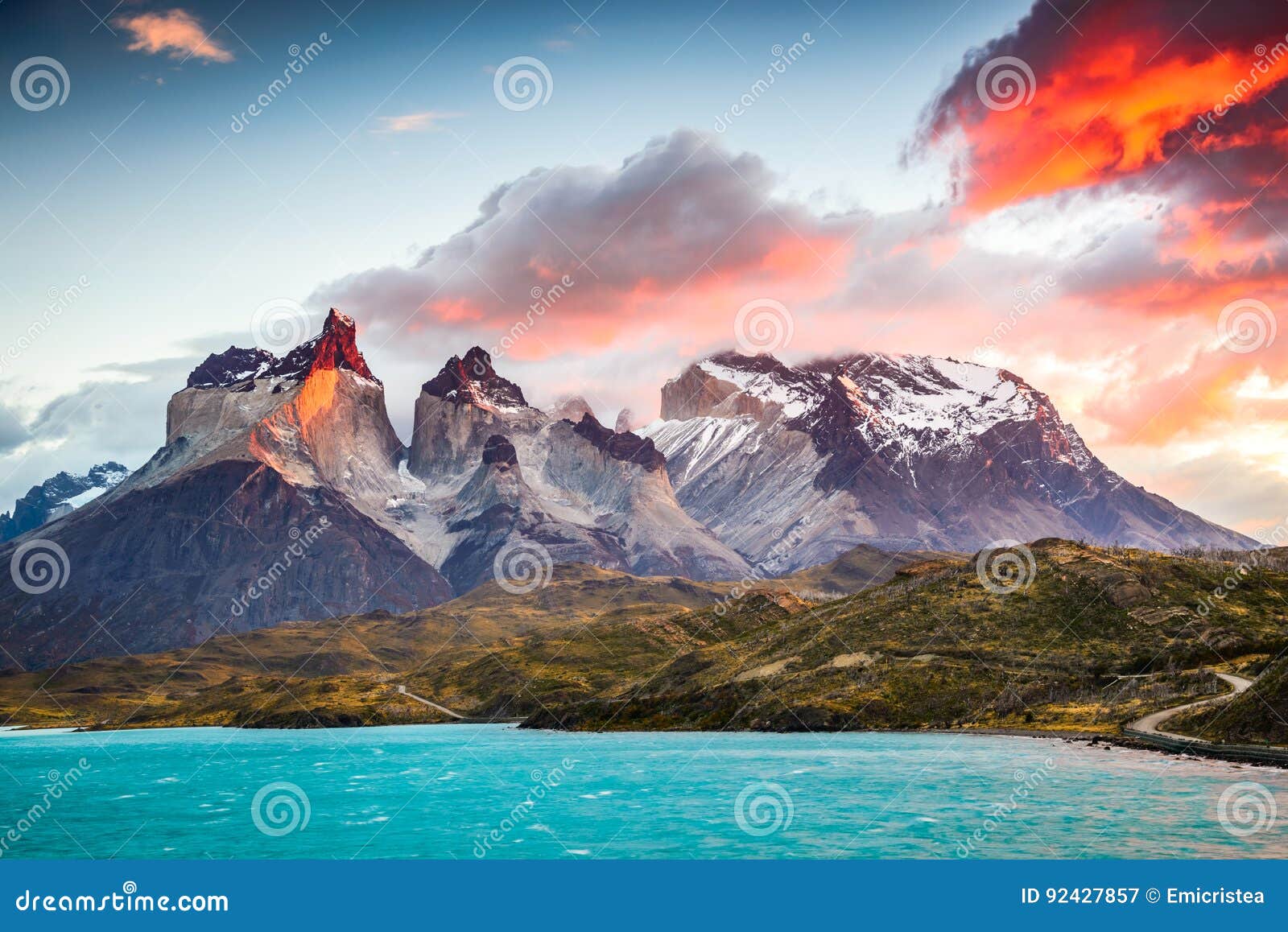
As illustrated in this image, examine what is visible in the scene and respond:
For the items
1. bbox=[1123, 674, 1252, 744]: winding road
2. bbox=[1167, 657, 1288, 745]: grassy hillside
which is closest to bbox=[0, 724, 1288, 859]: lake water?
bbox=[1167, 657, 1288, 745]: grassy hillside

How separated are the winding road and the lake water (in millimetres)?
8813

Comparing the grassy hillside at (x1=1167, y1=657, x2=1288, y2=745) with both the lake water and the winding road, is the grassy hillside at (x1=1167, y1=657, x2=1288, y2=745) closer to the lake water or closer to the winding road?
the winding road

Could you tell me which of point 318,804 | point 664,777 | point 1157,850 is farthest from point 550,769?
point 1157,850

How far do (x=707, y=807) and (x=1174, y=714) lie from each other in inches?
3089

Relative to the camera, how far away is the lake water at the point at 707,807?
7850 cm

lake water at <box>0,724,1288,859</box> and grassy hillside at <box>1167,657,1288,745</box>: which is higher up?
grassy hillside at <box>1167,657,1288,745</box>

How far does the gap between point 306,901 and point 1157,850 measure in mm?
56902

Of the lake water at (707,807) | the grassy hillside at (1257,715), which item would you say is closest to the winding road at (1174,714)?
the grassy hillside at (1257,715)

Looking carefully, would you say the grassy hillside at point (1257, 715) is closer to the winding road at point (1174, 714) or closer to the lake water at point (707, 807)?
the winding road at point (1174, 714)

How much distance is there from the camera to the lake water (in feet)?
258

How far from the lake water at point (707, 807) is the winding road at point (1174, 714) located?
8.81 metres

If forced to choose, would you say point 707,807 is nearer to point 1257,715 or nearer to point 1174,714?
point 1257,715

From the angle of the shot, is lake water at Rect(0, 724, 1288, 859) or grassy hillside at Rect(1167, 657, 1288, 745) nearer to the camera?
lake water at Rect(0, 724, 1288, 859)

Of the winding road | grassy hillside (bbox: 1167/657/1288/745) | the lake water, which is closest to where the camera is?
the lake water
